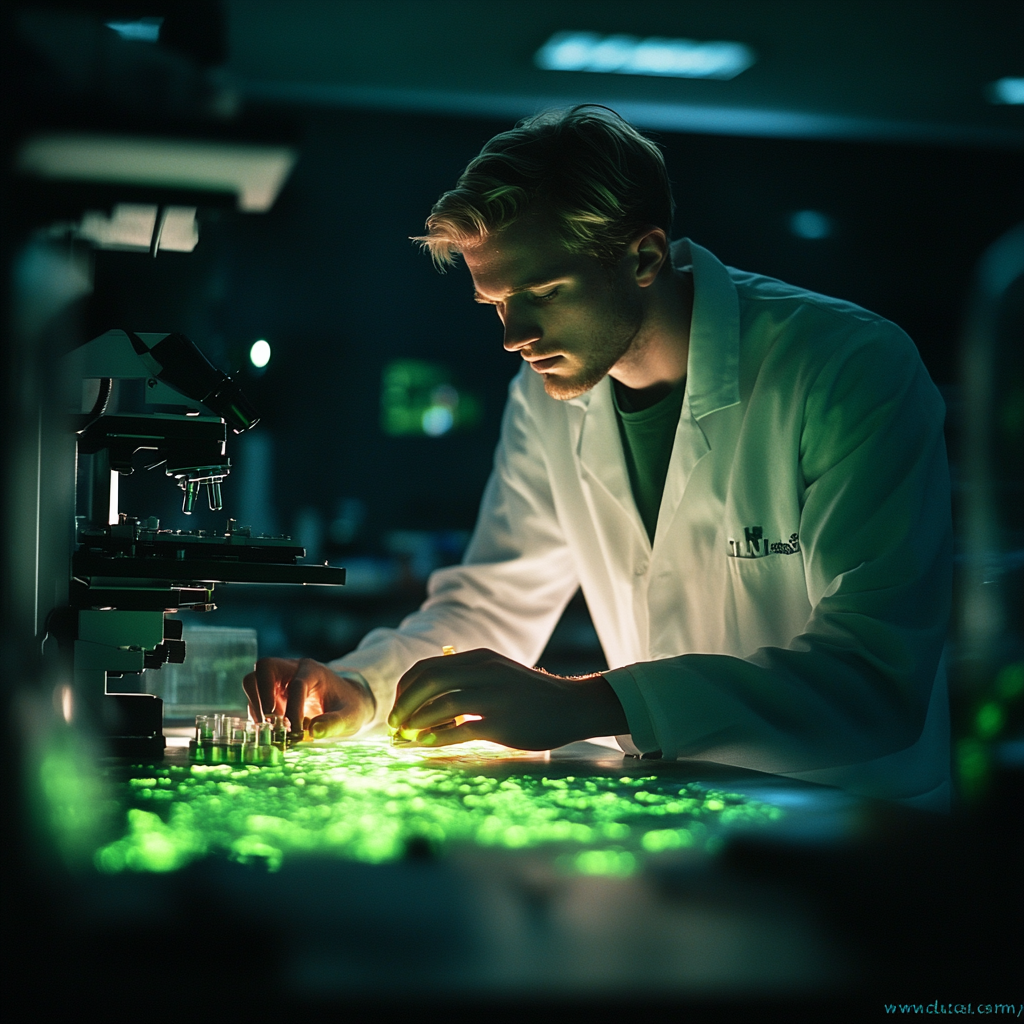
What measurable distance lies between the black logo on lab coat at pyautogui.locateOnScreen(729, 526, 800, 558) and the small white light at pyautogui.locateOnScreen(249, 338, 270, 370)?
2.53 feet

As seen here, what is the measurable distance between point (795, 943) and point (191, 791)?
0.58 meters

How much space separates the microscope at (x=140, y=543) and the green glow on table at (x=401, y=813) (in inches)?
6.7

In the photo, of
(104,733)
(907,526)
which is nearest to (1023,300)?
(907,526)

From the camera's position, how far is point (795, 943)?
50cm

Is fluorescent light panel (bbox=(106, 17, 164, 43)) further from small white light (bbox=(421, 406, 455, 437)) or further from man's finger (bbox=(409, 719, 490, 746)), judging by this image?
small white light (bbox=(421, 406, 455, 437))

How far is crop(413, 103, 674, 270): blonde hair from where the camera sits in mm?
1493

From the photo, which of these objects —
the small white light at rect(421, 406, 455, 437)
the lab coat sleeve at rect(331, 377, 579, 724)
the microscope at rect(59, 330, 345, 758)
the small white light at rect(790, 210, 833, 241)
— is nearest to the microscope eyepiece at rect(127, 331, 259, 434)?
the microscope at rect(59, 330, 345, 758)

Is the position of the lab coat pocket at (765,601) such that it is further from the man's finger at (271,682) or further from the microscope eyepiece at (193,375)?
the microscope eyepiece at (193,375)

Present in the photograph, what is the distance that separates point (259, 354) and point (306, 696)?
45 centimetres

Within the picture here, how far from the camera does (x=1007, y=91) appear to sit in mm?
5070

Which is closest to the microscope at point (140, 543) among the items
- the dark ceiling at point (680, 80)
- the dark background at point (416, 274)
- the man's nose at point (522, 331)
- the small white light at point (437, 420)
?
the man's nose at point (522, 331)

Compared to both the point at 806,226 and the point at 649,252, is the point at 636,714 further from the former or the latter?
the point at 806,226

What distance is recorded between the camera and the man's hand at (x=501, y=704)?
1071 mm

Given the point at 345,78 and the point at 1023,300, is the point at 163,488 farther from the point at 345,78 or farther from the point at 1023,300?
the point at 1023,300
